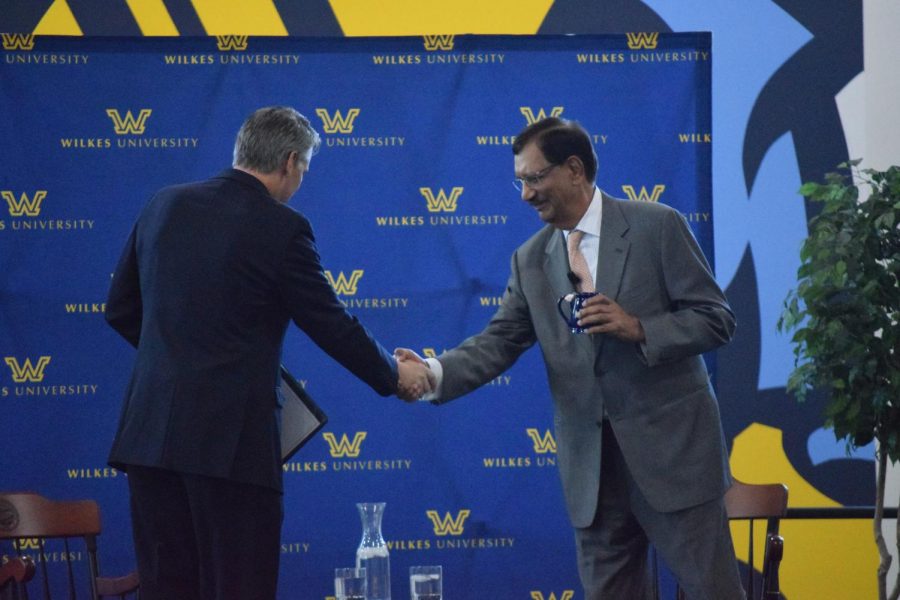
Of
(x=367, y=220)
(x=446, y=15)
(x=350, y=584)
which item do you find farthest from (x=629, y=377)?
(x=446, y=15)

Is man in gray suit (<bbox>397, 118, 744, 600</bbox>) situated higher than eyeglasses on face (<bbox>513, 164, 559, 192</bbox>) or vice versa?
eyeglasses on face (<bbox>513, 164, 559, 192</bbox>)

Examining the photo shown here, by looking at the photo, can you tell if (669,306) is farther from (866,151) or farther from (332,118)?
(866,151)

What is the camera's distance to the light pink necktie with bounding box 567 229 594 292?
2.93 meters

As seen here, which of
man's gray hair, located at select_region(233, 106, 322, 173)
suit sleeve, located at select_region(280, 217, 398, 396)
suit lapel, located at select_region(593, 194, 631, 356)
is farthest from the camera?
suit lapel, located at select_region(593, 194, 631, 356)

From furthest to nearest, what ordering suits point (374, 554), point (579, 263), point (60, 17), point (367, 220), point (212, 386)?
point (60, 17), point (367, 220), point (579, 263), point (212, 386), point (374, 554)

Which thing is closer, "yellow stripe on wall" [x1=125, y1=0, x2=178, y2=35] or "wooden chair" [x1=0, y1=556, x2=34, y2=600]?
"wooden chair" [x1=0, y1=556, x2=34, y2=600]

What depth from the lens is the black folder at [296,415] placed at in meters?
2.71

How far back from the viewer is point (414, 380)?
310 centimetres

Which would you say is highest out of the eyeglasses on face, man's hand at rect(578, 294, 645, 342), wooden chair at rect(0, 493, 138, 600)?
the eyeglasses on face

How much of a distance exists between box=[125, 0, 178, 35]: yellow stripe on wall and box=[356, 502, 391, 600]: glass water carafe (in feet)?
10.1

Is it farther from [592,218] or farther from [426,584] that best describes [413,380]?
[426,584]

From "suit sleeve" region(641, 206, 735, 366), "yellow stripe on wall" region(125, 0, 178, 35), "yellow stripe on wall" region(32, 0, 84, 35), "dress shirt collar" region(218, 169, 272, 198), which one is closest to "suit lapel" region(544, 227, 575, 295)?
"suit sleeve" region(641, 206, 735, 366)

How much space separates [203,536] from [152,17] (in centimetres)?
300

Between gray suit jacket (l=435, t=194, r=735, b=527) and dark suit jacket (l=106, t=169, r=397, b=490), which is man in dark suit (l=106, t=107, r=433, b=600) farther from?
gray suit jacket (l=435, t=194, r=735, b=527)
